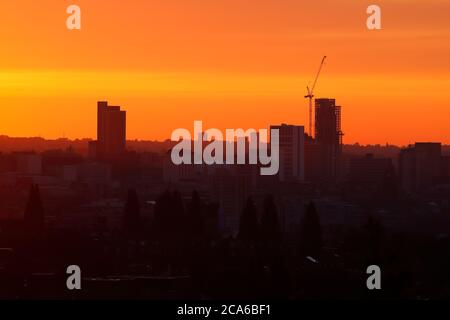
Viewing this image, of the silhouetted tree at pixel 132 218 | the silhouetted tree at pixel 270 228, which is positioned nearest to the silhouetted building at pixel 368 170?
the silhouetted tree at pixel 132 218

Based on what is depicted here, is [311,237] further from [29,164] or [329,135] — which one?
[329,135]

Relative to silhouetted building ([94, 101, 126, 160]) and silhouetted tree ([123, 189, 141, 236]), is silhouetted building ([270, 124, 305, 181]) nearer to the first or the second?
silhouetted building ([94, 101, 126, 160])

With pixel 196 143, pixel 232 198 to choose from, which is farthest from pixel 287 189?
pixel 196 143

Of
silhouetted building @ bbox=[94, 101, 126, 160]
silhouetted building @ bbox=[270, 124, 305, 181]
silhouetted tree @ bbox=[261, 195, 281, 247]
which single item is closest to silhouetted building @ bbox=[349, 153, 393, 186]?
silhouetted building @ bbox=[270, 124, 305, 181]

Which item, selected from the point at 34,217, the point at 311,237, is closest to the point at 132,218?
the point at 34,217
